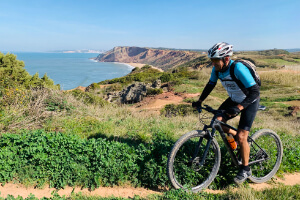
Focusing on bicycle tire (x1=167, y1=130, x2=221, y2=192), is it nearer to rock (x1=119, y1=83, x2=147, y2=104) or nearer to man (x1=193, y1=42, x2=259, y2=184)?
man (x1=193, y1=42, x2=259, y2=184)

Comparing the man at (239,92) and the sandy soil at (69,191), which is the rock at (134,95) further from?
the man at (239,92)

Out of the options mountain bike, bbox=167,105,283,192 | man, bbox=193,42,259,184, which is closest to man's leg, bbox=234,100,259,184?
man, bbox=193,42,259,184

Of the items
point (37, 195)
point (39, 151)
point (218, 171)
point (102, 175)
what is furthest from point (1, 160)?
point (218, 171)

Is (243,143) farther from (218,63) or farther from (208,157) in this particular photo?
(218,63)

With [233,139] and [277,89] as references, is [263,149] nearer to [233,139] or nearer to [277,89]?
[233,139]

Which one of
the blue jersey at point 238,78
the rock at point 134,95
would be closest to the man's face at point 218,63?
the blue jersey at point 238,78

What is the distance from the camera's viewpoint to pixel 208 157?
12.6 ft

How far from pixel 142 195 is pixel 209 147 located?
1.38 metres

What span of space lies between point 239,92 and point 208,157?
50.5 inches

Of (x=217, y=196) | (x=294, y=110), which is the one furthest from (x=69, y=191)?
(x=294, y=110)

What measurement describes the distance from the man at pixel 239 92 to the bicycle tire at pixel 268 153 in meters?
0.54

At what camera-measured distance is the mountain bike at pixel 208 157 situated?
3.42 metres

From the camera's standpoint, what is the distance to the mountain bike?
3.42 m

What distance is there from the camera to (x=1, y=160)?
3668 millimetres
